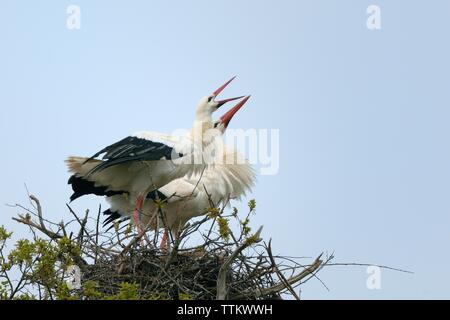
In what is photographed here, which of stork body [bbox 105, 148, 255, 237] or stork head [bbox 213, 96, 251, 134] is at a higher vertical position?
stork head [bbox 213, 96, 251, 134]

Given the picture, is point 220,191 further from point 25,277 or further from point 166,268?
point 25,277

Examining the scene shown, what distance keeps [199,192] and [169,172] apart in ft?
2.10

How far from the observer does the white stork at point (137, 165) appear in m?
6.66

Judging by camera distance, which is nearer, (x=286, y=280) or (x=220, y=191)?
(x=286, y=280)

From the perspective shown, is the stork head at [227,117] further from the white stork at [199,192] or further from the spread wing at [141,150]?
the spread wing at [141,150]

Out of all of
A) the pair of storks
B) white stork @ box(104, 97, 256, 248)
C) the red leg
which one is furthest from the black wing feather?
white stork @ box(104, 97, 256, 248)

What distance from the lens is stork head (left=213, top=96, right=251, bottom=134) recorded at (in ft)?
25.5

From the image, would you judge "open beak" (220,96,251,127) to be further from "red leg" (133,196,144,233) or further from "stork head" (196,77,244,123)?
"red leg" (133,196,144,233)

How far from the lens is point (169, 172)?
22.3 ft

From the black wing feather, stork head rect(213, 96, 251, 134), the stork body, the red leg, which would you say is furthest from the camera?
stork head rect(213, 96, 251, 134)

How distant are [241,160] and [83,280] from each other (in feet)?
8.46

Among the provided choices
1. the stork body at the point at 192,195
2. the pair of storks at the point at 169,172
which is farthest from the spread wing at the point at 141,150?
the stork body at the point at 192,195
